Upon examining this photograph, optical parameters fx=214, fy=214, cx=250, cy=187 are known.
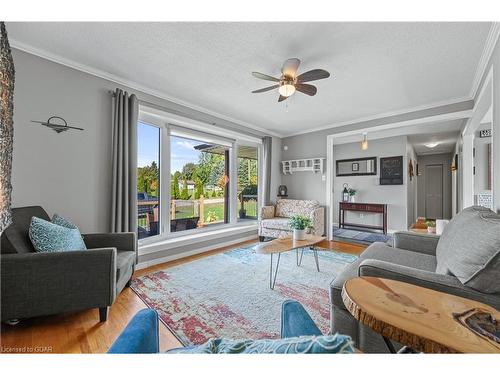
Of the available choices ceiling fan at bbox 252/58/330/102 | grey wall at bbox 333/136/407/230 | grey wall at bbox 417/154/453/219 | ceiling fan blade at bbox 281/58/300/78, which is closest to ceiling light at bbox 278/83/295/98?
ceiling fan at bbox 252/58/330/102

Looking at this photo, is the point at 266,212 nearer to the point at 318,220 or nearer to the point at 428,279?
the point at 318,220

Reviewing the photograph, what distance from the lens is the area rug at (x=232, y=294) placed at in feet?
5.49

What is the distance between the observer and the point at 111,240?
7.55 feet

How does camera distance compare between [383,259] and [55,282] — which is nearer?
[55,282]

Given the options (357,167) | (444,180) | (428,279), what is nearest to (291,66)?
(428,279)

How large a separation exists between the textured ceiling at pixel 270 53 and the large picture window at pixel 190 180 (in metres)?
0.81

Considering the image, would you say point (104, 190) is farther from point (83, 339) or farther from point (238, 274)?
point (238, 274)

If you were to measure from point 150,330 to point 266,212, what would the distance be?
385cm

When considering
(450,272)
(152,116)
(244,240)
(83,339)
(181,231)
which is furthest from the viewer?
(244,240)

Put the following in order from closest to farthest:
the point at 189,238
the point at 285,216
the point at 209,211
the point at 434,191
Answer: the point at 189,238 < the point at 209,211 < the point at 285,216 < the point at 434,191

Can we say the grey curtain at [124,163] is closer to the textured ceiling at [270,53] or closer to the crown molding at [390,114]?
the textured ceiling at [270,53]
